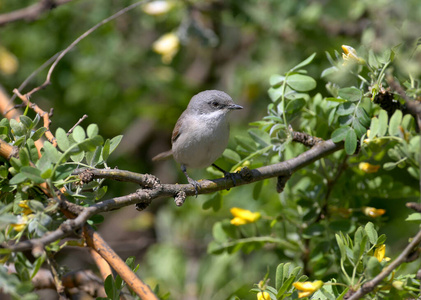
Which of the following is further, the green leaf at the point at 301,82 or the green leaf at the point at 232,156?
the green leaf at the point at 232,156

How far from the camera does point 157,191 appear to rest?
1.99 m

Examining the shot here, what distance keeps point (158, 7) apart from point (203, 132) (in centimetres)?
168

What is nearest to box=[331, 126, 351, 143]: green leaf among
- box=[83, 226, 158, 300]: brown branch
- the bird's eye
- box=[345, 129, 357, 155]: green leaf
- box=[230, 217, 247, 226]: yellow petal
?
box=[345, 129, 357, 155]: green leaf

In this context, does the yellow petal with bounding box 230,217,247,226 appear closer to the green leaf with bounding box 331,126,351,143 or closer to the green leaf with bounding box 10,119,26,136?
the green leaf with bounding box 331,126,351,143

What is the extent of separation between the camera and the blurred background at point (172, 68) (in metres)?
4.04

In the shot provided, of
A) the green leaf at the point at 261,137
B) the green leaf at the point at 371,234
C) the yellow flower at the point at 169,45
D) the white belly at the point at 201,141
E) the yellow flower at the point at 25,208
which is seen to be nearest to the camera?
the yellow flower at the point at 25,208

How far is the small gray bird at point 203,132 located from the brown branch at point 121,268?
1456 millimetres

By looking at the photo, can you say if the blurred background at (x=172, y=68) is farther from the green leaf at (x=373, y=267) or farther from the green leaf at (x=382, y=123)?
the green leaf at (x=373, y=267)

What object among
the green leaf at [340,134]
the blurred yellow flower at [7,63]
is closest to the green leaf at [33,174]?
the green leaf at [340,134]

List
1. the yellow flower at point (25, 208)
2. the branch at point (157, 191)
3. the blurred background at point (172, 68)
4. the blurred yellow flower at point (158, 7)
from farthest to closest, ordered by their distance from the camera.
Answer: the blurred yellow flower at point (158, 7), the blurred background at point (172, 68), the yellow flower at point (25, 208), the branch at point (157, 191)

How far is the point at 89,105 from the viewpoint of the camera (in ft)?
17.4

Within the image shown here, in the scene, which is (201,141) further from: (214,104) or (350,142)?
(350,142)

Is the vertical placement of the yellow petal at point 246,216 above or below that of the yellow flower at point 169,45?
below

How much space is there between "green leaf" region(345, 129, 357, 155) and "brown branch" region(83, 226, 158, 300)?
1.15 metres
